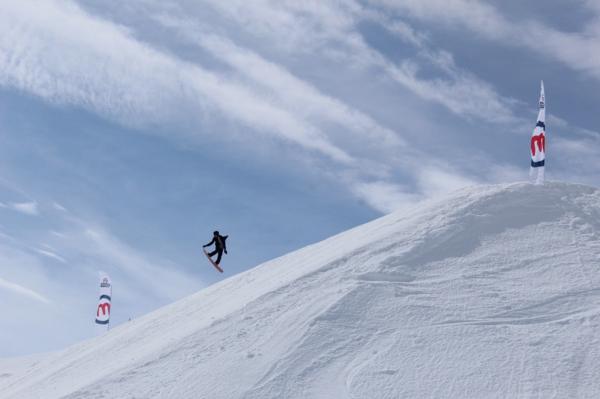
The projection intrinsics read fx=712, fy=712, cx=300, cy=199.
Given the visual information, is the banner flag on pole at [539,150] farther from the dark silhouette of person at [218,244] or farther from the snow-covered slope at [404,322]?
the dark silhouette of person at [218,244]

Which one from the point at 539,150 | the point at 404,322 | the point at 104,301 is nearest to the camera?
the point at 404,322

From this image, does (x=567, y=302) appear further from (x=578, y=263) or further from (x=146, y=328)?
(x=146, y=328)

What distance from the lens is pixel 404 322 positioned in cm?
1257

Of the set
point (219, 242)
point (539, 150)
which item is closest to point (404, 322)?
point (539, 150)

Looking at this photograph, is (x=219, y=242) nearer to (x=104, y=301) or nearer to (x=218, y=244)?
(x=218, y=244)

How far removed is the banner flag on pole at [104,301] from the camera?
1216 inches

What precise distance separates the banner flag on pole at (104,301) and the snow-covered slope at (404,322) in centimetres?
1250

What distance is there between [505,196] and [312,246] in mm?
5786

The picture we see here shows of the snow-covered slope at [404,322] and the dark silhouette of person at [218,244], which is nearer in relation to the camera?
the snow-covered slope at [404,322]

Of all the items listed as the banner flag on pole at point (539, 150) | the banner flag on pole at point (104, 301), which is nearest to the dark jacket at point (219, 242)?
the banner flag on pole at point (104, 301)

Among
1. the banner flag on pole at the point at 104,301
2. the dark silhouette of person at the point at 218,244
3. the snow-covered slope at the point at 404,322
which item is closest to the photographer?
the snow-covered slope at the point at 404,322

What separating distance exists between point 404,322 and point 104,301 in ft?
72.7

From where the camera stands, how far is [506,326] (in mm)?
12508

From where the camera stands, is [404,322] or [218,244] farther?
[218,244]
